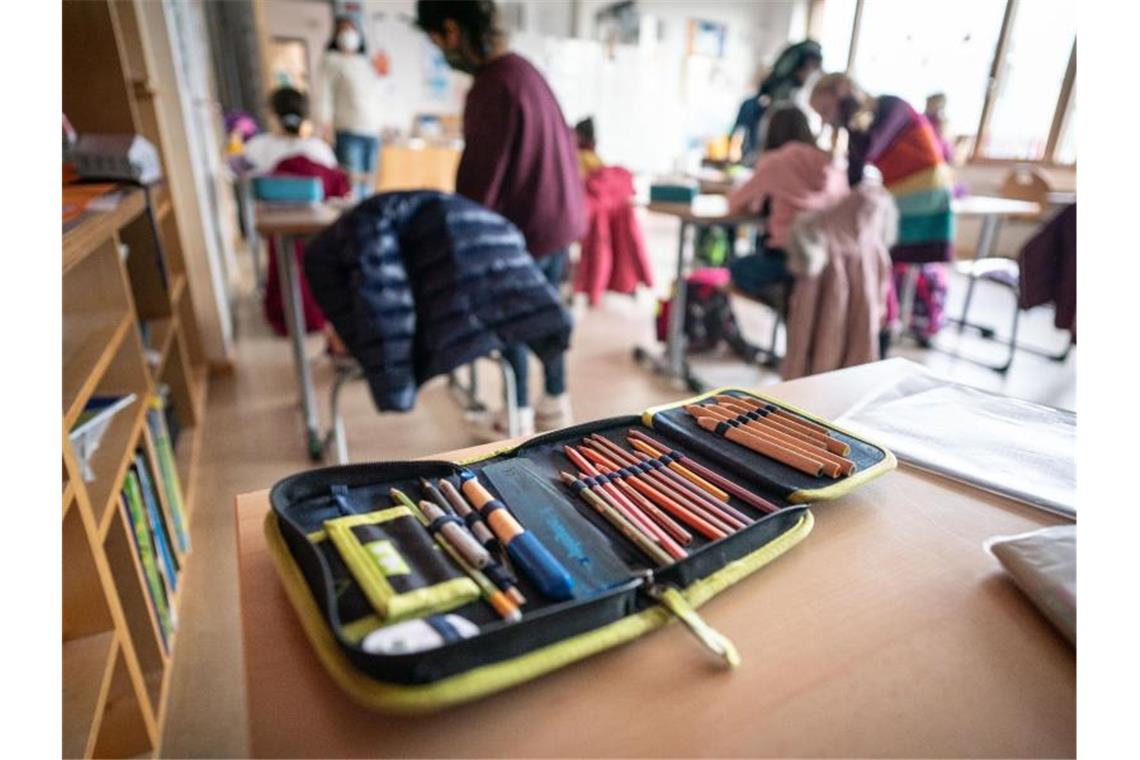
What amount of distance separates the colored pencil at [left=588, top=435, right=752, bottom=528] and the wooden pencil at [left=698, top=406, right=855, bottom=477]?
120 mm

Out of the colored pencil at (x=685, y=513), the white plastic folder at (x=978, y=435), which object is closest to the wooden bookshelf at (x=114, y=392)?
the colored pencil at (x=685, y=513)

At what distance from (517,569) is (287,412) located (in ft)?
7.17

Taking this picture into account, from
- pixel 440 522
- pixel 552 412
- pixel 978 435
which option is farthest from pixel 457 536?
pixel 552 412

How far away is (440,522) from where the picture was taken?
0.51m

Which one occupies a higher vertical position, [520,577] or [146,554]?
[520,577]

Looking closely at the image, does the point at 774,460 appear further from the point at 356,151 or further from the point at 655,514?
the point at 356,151

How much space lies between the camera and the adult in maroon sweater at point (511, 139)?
1793 millimetres

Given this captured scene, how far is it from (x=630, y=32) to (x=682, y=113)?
97 centimetres
